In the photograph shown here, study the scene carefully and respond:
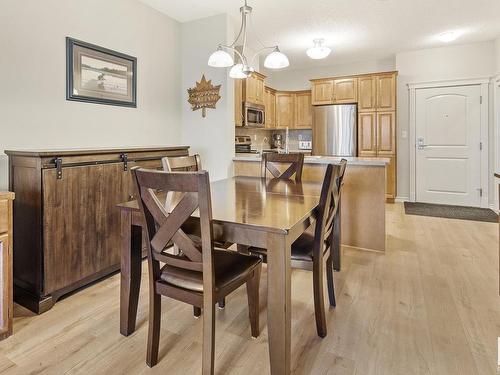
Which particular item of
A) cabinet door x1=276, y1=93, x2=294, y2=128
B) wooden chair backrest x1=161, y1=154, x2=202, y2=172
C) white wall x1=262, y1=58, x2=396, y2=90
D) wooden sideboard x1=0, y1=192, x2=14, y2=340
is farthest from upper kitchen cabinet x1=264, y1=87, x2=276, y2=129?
wooden sideboard x1=0, y1=192, x2=14, y2=340

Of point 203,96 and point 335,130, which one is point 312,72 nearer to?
point 335,130

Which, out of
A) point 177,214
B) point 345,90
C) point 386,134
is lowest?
point 177,214

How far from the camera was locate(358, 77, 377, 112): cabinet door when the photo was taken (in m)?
5.52

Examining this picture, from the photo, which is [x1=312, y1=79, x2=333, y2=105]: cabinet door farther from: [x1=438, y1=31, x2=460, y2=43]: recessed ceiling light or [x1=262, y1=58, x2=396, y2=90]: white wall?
[x1=438, y1=31, x2=460, y2=43]: recessed ceiling light

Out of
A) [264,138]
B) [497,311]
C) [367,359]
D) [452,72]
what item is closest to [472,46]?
[452,72]

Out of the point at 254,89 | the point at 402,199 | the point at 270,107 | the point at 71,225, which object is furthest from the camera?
the point at 270,107

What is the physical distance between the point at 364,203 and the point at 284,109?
3.60 m

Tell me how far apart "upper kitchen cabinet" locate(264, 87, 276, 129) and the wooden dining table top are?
3242 mm

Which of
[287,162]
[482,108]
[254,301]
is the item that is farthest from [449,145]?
[254,301]

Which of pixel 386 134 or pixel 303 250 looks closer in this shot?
pixel 303 250

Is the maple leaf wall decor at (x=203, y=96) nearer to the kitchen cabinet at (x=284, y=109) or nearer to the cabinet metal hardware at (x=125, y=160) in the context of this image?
the cabinet metal hardware at (x=125, y=160)

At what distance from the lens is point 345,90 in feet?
18.8

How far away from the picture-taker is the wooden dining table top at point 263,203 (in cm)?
140

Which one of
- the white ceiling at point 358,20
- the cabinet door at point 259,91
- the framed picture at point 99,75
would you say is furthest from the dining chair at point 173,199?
the cabinet door at point 259,91
